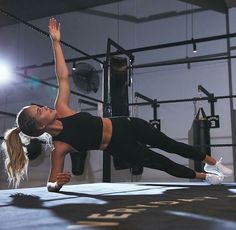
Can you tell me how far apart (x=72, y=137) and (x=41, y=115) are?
216 mm

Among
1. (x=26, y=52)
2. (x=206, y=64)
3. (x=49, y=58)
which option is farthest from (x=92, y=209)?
(x=26, y=52)

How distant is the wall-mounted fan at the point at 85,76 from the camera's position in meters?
4.17

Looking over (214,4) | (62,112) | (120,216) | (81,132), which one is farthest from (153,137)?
(214,4)

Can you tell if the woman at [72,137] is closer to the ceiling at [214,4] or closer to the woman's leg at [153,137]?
the woman's leg at [153,137]

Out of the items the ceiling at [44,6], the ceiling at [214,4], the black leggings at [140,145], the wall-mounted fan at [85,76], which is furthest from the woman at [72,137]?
Result: the ceiling at [44,6]

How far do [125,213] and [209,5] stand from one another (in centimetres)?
425

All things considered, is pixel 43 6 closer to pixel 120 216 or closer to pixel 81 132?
pixel 81 132

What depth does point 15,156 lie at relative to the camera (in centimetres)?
184

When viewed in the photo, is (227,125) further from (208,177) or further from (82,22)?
(82,22)

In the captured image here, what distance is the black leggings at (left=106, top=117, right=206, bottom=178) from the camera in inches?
77.8

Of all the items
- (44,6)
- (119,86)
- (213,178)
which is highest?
(44,6)

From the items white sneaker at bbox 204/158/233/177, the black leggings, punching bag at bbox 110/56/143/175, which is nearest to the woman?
the black leggings

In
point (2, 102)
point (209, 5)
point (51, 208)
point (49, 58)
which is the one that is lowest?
point (51, 208)

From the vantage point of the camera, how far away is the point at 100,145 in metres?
1.97
